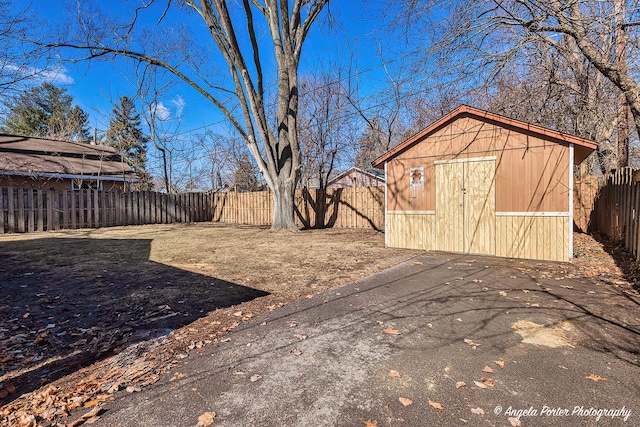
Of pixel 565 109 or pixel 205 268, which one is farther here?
pixel 565 109

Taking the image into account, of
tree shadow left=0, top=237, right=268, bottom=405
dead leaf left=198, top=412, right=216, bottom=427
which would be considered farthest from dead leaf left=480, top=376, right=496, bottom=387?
tree shadow left=0, top=237, right=268, bottom=405

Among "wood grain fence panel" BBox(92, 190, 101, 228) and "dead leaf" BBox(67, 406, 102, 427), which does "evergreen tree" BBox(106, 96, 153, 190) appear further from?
"dead leaf" BBox(67, 406, 102, 427)

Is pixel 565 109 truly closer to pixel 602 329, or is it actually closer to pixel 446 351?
pixel 602 329

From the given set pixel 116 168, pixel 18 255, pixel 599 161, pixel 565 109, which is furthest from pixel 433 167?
pixel 116 168

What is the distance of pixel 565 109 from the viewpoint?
35.5 feet

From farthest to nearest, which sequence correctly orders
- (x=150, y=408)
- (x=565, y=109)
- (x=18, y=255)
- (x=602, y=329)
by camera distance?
1. (x=565, y=109)
2. (x=18, y=255)
3. (x=602, y=329)
4. (x=150, y=408)

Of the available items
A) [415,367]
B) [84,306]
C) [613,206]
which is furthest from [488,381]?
[613,206]

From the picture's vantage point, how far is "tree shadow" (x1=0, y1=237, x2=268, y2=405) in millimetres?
2576

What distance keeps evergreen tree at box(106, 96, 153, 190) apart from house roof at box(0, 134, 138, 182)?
239 cm

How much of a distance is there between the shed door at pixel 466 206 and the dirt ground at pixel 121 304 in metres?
1.06

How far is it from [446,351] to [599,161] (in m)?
15.5

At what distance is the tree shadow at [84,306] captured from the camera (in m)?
2.58

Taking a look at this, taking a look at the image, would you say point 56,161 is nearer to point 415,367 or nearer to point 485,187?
point 485,187

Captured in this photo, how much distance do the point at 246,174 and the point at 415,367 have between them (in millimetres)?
23434
